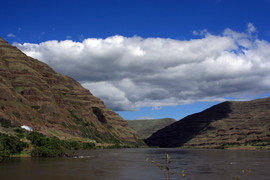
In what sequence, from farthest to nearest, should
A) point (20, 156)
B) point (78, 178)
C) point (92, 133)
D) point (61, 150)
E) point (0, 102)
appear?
point (92, 133)
point (0, 102)
point (61, 150)
point (20, 156)
point (78, 178)

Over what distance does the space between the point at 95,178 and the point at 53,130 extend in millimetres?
106616

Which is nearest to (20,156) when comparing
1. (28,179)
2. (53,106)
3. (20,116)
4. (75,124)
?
(28,179)

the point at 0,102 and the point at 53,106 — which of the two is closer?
the point at 0,102

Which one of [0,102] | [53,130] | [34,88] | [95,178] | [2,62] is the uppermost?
[2,62]

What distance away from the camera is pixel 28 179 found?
2769cm

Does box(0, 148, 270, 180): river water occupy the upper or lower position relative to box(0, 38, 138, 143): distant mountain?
lower

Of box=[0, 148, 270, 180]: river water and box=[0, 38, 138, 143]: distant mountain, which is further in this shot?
box=[0, 38, 138, 143]: distant mountain

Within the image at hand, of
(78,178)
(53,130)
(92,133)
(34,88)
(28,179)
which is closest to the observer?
(28,179)

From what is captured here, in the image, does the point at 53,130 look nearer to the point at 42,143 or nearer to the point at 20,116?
the point at 20,116

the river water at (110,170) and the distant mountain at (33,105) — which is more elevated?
the distant mountain at (33,105)

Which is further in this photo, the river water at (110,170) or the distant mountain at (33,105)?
the distant mountain at (33,105)

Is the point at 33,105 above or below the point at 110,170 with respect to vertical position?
above

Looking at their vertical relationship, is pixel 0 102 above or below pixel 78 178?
above

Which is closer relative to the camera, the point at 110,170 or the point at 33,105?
the point at 110,170
